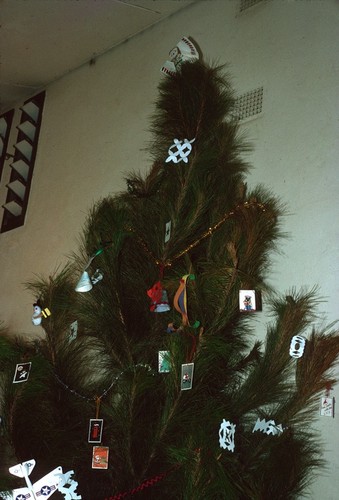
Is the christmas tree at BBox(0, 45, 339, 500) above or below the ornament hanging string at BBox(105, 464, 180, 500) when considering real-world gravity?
above

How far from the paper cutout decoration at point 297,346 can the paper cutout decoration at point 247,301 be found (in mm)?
159

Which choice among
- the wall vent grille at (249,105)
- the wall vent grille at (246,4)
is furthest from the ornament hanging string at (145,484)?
the wall vent grille at (246,4)

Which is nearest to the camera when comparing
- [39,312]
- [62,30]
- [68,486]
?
[68,486]

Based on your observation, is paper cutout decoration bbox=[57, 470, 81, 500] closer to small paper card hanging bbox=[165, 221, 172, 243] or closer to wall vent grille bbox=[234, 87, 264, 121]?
small paper card hanging bbox=[165, 221, 172, 243]

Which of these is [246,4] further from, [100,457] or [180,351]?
[100,457]

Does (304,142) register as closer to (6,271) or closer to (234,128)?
(234,128)

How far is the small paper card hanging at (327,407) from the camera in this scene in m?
1.41

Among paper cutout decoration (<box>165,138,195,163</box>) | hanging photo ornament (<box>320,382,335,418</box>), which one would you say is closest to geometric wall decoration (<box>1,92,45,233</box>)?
paper cutout decoration (<box>165,138,195,163</box>)

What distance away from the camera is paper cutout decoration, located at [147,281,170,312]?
1.55 metres

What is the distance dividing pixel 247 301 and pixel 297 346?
0.19m

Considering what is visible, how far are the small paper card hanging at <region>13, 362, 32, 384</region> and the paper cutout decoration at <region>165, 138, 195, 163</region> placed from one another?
0.76 meters

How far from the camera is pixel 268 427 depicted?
138 cm

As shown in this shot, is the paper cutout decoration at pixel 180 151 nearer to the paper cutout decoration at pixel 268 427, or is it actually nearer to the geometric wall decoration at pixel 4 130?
the paper cutout decoration at pixel 268 427

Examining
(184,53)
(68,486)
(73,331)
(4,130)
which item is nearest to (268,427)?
(68,486)
